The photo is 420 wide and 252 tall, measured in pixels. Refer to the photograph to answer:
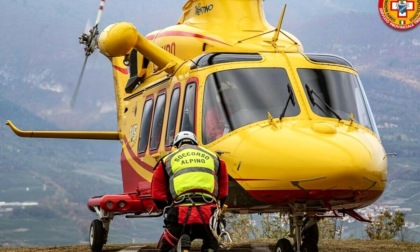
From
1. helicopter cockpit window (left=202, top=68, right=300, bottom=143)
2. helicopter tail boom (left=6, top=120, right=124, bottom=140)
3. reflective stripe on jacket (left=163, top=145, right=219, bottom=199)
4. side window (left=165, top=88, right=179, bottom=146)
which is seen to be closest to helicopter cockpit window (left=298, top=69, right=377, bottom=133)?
helicopter cockpit window (left=202, top=68, right=300, bottom=143)

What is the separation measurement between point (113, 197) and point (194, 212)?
18.5 ft

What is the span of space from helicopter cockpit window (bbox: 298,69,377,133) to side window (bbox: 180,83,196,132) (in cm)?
140

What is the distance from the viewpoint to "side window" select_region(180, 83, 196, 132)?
1212 centimetres

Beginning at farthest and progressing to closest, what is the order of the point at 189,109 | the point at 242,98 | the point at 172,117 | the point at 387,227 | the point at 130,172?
1. the point at 387,227
2. the point at 130,172
3. the point at 172,117
4. the point at 189,109
5. the point at 242,98

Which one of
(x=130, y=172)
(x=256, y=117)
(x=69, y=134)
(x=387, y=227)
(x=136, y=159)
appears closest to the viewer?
(x=256, y=117)

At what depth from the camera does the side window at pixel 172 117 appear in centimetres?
1277

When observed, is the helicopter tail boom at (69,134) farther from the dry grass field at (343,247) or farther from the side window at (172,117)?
the side window at (172,117)

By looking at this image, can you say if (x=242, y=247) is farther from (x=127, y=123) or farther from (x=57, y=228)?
(x=57, y=228)

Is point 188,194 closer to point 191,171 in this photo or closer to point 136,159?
point 191,171

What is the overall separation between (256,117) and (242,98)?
15.3 inches

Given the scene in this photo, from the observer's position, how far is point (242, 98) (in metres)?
11.7

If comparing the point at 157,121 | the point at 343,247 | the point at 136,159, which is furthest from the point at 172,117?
the point at 343,247

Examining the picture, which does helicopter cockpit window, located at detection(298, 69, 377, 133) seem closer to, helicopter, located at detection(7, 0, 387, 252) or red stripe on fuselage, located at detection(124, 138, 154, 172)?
helicopter, located at detection(7, 0, 387, 252)

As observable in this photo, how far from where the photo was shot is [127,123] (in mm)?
15812
